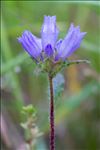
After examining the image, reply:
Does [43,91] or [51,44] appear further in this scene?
[43,91]

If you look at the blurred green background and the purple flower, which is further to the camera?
the blurred green background

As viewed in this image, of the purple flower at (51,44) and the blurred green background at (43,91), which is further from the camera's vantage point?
the blurred green background at (43,91)


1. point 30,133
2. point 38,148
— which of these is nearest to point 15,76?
point 38,148

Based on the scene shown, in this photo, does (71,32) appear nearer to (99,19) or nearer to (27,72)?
(27,72)
